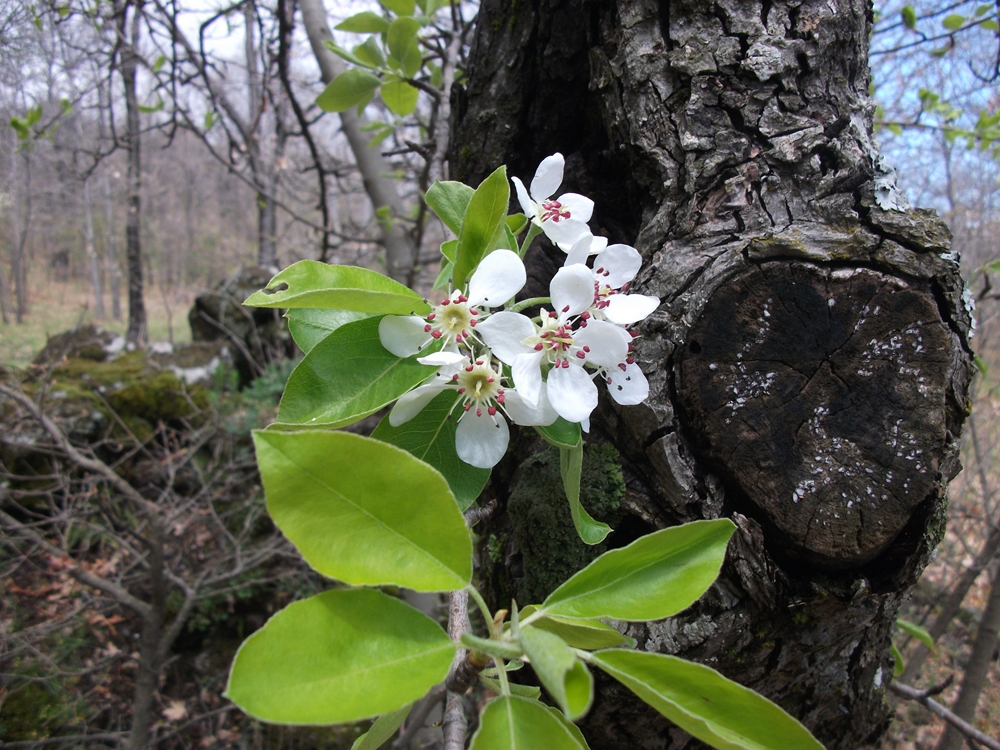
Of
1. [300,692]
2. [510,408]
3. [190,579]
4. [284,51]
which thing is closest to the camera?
[300,692]

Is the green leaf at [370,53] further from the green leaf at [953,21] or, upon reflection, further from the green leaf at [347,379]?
the green leaf at [953,21]

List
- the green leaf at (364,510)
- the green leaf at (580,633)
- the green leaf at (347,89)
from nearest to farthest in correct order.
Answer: the green leaf at (364,510) → the green leaf at (580,633) → the green leaf at (347,89)

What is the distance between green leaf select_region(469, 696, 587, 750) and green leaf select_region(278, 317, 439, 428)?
1.03 feet

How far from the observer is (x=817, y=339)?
82 centimetres

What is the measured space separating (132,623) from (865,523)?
13.9ft

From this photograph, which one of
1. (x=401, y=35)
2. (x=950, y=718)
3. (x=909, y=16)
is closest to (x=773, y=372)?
(x=950, y=718)

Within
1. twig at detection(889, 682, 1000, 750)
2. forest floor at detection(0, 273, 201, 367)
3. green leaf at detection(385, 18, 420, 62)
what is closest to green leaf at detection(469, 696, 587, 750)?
twig at detection(889, 682, 1000, 750)

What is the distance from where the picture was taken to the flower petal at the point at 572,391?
646 millimetres

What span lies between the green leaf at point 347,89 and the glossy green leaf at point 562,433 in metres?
1.20

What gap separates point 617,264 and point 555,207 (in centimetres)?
15

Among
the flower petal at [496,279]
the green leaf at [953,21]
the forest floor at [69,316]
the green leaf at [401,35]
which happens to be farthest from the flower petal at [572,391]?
the forest floor at [69,316]

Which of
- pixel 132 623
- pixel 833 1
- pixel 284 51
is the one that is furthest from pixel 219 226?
pixel 833 1

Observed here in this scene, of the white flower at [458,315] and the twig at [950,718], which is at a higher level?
the white flower at [458,315]

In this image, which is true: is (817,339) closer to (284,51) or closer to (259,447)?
(259,447)
